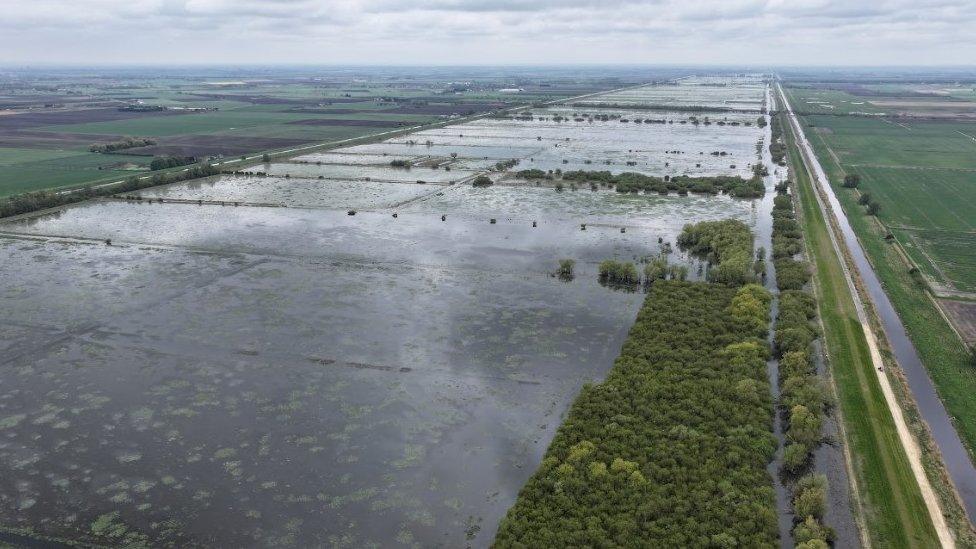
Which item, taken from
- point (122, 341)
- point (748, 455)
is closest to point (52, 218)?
point (122, 341)

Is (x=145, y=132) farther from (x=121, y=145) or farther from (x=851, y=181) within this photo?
(x=851, y=181)

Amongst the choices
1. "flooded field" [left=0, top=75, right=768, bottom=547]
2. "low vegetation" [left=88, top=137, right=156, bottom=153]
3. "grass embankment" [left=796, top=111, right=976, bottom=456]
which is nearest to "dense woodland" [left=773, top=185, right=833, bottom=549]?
"grass embankment" [left=796, top=111, right=976, bottom=456]

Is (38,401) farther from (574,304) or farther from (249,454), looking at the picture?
(574,304)

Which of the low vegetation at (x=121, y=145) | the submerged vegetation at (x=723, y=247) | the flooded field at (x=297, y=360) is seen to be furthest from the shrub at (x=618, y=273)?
the low vegetation at (x=121, y=145)

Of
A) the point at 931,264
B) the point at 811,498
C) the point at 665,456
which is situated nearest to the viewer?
the point at 811,498

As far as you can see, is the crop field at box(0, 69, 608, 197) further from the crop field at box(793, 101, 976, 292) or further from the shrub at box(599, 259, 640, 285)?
the crop field at box(793, 101, 976, 292)

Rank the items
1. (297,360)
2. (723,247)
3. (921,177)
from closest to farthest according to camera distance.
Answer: (297,360) < (723,247) < (921,177)

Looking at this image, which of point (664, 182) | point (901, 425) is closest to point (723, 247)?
point (901, 425)
